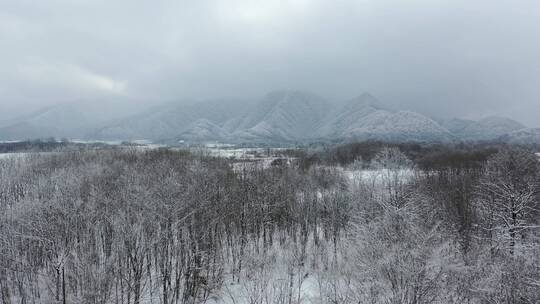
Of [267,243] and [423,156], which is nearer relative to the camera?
[267,243]

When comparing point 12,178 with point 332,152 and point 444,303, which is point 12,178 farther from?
point 332,152

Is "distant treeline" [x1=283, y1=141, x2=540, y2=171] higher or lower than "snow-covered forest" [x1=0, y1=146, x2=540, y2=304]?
higher

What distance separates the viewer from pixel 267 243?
3928cm

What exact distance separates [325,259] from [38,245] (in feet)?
94.4

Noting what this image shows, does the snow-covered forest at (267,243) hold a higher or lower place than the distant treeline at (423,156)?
lower

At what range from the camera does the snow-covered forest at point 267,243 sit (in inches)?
749

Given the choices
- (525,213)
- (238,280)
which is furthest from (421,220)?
(238,280)

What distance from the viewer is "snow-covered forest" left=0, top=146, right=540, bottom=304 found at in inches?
749

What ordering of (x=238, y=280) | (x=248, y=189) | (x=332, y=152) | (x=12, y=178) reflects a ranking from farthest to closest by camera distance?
1. (x=332, y=152)
2. (x=12, y=178)
3. (x=248, y=189)
4. (x=238, y=280)

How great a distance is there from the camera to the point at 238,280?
29844mm

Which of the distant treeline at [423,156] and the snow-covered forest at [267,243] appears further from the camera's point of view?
the distant treeline at [423,156]

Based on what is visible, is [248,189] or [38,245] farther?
[248,189]

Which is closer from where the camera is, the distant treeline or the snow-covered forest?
the snow-covered forest

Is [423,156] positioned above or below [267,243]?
above
